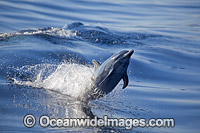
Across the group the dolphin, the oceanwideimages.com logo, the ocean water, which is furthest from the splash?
the oceanwideimages.com logo

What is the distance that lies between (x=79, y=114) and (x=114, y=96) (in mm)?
1918

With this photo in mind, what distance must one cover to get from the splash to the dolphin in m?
0.40

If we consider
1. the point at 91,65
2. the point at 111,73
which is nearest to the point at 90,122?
the point at 111,73

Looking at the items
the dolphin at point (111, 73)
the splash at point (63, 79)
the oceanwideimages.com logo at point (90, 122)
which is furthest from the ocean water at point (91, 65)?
the dolphin at point (111, 73)

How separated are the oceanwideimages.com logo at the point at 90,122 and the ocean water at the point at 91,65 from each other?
0.17 m

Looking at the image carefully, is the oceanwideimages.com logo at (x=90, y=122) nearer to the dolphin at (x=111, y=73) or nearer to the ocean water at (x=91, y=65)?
the ocean water at (x=91, y=65)

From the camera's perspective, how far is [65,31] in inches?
712

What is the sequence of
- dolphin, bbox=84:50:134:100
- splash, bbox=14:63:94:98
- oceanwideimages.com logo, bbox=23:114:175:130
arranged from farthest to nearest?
splash, bbox=14:63:94:98, dolphin, bbox=84:50:134:100, oceanwideimages.com logo, bbox=23:114:175:130

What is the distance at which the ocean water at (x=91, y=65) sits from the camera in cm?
900

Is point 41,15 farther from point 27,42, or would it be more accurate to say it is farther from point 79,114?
point 79,114

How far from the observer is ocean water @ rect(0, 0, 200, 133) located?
29.5ft

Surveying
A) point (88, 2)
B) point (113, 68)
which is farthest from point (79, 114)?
point (88, 2)

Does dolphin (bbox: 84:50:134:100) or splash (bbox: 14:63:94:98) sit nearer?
dolphin (bbox: 84:50:134:100)

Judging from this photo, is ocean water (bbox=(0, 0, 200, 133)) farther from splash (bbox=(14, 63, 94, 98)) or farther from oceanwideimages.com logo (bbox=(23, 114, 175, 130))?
oceanwideimages.com logo (bbox=(23, 114, 175, 130))
